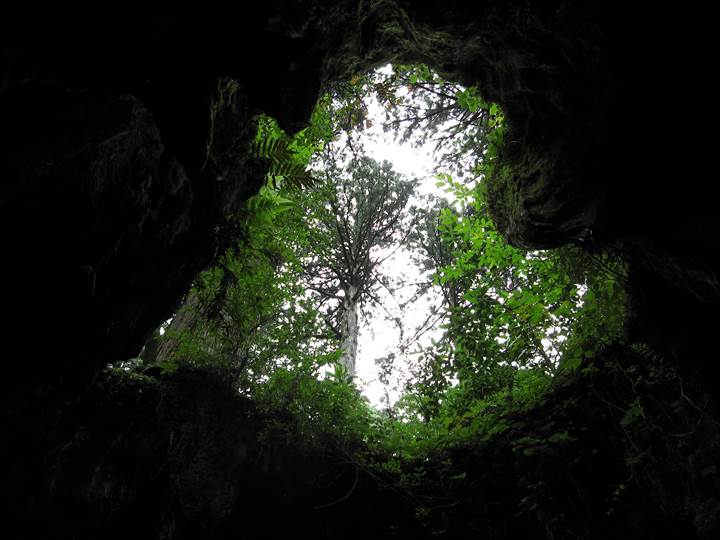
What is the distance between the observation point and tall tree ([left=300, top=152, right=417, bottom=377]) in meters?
12.6

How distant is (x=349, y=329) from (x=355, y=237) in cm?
357

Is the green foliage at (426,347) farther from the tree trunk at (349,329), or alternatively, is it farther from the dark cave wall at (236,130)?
the tree trunk at (349,329)

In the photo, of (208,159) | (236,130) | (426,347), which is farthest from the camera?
(426,347)

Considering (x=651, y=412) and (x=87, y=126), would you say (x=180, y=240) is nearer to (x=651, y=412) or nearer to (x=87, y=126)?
(x=87, y=126)

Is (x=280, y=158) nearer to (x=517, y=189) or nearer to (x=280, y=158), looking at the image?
(x=280, y=158)

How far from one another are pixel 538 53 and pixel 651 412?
4.45 metres

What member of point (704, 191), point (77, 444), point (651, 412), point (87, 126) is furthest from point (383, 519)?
point (87, 126)

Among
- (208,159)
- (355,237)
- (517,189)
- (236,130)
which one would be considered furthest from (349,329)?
(208,159)

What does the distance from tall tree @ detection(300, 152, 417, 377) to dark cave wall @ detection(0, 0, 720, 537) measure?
774 cm

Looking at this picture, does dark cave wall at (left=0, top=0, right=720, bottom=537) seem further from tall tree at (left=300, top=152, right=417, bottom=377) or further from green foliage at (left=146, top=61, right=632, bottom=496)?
tall tree at (left=300, top=152, right=417, bottom=377)

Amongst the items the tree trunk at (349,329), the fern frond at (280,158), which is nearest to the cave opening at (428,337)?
the fern frond at (280,158)

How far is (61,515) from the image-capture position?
155 inches

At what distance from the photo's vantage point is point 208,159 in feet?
12.0

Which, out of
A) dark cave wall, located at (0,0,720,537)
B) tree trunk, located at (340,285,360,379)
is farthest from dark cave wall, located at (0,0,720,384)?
tree trunk, located at (340,285,360,379)
